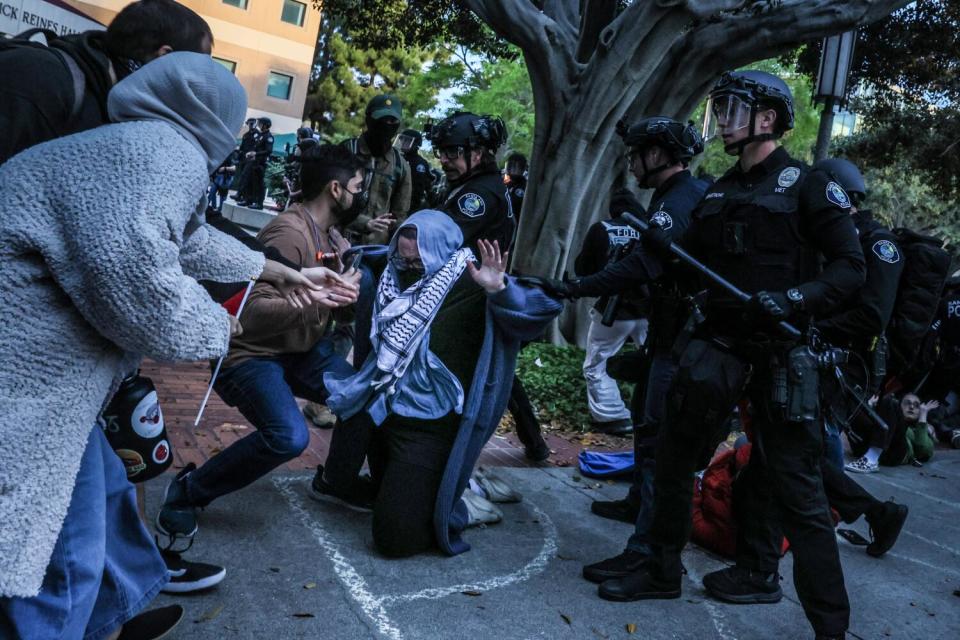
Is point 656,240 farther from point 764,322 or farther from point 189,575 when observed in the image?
point 189,575

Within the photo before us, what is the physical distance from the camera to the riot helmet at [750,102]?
333cm

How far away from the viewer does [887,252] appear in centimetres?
432

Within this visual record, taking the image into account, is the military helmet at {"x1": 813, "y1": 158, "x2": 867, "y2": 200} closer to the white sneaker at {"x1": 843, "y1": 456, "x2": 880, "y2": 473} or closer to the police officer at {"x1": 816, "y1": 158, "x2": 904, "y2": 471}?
the police officer at {"x1": 816, "y1": 158, "x2": 904, "y2": 471}

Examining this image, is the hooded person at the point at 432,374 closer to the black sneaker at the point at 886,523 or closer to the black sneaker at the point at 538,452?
the black sneaker at the point at 538,452

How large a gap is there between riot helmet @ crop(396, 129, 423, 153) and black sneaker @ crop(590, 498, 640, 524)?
3.55m

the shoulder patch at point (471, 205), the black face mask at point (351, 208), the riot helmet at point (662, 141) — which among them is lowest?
the black face mask at point (351, 208)

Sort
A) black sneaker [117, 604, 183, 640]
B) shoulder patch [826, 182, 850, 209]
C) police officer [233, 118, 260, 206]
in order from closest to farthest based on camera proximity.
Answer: black sneaker [117, 604, 183, 640] → shoulder patch [826, 182, 850, 209] → police officer [233, 118, 260, 206]

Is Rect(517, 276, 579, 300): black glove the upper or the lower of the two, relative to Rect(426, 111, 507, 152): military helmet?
lower

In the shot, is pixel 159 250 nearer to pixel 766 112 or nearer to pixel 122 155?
pixel 122 155

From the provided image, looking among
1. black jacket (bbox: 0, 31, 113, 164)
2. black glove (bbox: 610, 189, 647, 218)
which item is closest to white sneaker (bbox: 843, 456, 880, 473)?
black glove (bbox: 610, 189, 647, 218)

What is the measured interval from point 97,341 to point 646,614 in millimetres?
2532

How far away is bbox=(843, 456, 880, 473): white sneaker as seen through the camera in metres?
6.77

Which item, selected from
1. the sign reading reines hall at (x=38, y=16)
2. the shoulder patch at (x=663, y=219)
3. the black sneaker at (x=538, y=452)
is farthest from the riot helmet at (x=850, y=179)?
the sign reading reines hall at (x=38, y=16)

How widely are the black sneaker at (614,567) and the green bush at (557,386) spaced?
294 cm
